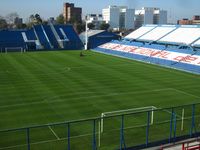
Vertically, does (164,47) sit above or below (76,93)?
above

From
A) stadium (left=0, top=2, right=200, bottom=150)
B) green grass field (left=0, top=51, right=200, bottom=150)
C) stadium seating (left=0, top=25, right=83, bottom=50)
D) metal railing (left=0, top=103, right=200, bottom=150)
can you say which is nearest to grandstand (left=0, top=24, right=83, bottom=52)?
stadium seating (left=0, top=25, right=83, bottom=50)

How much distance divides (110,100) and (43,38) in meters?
46.9

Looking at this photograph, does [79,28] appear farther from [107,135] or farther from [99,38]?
[107,135]

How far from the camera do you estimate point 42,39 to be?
66562 millimetres

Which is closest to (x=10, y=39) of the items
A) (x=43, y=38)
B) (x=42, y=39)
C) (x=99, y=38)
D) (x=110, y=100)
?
(x=42, y=39)

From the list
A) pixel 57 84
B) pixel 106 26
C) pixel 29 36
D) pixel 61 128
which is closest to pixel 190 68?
Result: pixel 57 84

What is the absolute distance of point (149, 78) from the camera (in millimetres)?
32000

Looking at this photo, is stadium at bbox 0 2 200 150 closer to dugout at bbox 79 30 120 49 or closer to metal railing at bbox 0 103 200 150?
metal railing at bbox 0 103 200 150

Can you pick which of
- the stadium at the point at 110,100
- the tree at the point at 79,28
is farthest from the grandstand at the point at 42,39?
the tree at the point at 79,28

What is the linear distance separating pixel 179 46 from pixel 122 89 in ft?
83.8

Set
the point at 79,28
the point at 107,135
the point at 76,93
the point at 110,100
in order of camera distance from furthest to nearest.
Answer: the point at 79,28, the point at 76,93, the point at 110,100, the point at 107,135

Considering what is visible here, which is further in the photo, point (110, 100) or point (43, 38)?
point (43, 38)

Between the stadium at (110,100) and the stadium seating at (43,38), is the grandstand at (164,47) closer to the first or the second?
the stadium at (110,100)

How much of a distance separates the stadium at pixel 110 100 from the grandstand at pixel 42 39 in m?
16.3
